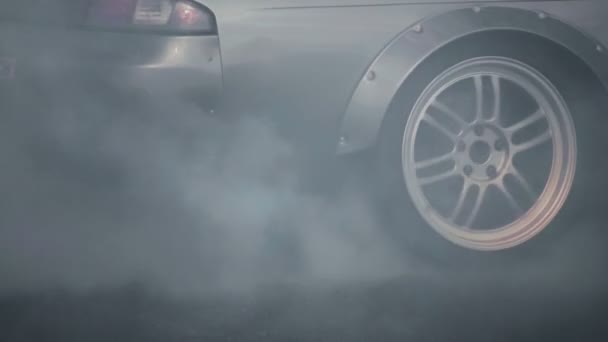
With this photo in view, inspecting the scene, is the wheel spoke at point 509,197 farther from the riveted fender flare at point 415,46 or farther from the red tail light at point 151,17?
the red tail light at point 151,17

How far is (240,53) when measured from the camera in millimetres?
2801

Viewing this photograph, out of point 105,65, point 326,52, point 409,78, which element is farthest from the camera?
point 409,78

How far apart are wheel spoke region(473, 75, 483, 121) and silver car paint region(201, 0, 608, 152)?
0.25 meters

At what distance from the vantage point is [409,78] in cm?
300

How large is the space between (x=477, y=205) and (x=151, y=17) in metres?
1.46

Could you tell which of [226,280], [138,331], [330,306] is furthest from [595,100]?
[138,331]

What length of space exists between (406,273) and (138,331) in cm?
109

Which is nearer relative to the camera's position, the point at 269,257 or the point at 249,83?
the point at 249,83

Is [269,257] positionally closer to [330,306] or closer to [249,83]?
[330,306]

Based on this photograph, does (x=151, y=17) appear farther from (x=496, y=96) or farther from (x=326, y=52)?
(x=496, y=96)

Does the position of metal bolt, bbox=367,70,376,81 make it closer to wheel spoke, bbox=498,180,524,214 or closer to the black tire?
the black tire

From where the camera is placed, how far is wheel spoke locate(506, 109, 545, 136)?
10.5 ft

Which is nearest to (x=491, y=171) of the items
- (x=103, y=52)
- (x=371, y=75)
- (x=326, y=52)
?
(x=371, y=75)

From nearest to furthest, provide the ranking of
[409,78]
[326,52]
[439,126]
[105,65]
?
[105,65] < [326,52] < [409,78] < [439,126]
